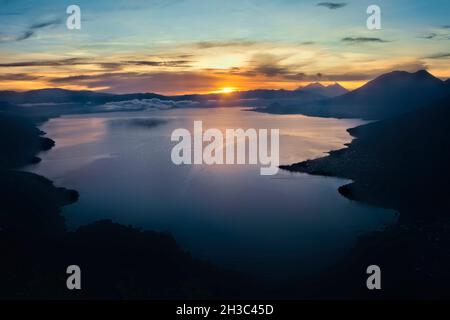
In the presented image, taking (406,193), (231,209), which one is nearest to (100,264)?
(231,209)

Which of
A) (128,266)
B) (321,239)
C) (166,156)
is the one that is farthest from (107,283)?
(166,156)

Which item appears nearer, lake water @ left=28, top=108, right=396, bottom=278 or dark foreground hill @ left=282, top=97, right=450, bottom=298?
dark foreground hill @ left=282, top=97, right=450, bottom=298

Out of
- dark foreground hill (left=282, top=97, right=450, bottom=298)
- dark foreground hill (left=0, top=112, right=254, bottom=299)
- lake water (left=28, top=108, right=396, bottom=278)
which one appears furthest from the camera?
lake water (left=28, top=108, right=396, bottom=278)

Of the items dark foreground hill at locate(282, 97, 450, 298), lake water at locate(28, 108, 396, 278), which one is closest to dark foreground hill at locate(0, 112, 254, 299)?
lake water at locate(28, 108, 396, 278)

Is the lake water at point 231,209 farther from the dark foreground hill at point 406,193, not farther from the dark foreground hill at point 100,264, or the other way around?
the dark foreground hill at point 100,264

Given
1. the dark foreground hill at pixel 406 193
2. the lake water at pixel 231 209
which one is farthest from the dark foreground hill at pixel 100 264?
the dark foreground hill at pixel 406 193

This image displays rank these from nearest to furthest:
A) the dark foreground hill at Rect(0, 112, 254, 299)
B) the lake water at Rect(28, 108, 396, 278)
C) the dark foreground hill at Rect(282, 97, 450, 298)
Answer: the dark foreground hill at Rect(0, 112, 254, 299) → the dark foreground hill at Rect(282, 97, 450, 298) → the lake water at Rect(28, 108, 396, 278)

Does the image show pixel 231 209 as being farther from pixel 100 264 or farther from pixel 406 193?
pixel 406 193

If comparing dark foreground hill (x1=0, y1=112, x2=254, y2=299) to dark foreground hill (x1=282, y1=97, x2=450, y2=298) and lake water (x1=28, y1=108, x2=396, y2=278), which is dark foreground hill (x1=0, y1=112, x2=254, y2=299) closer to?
lake water (x1=28, y1=108, x2=396, y2=278)
